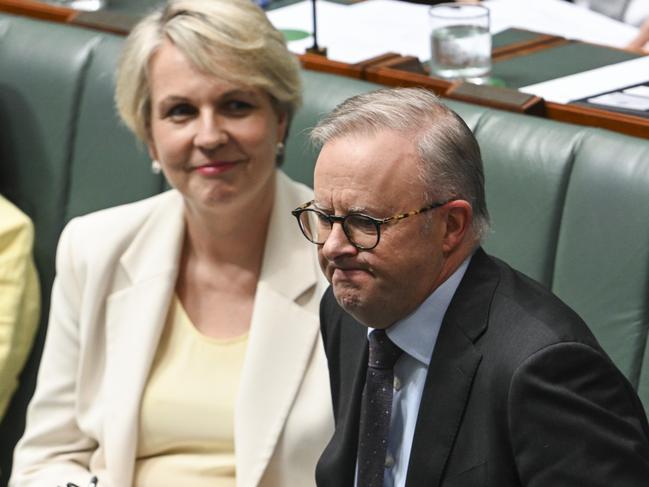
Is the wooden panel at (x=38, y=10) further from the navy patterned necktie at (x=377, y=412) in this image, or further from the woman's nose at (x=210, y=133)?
the navy patterned necktie at (x=377, y=412)

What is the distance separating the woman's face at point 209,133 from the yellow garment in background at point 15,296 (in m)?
0.55

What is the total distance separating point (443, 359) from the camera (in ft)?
4.80

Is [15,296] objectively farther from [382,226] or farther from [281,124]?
[382,226]

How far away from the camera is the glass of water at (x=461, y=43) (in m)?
2.51

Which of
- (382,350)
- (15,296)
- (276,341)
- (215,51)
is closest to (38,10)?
(15,296)

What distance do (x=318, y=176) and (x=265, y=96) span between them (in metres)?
0.76

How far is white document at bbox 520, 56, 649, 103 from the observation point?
2.37 metres

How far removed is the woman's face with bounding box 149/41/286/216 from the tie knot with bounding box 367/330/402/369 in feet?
2.15

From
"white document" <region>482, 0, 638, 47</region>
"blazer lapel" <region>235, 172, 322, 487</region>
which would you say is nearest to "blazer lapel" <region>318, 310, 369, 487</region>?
"blazer lapel" <region>235, 172, 322, 487</region>

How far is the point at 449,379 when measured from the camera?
1.45 metres

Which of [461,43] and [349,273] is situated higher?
[349,273]

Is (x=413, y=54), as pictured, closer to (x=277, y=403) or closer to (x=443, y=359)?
(x=277, y=403)

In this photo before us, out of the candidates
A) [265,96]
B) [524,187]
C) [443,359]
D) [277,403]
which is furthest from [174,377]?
[443,359]

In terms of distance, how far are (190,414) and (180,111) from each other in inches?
19.7
